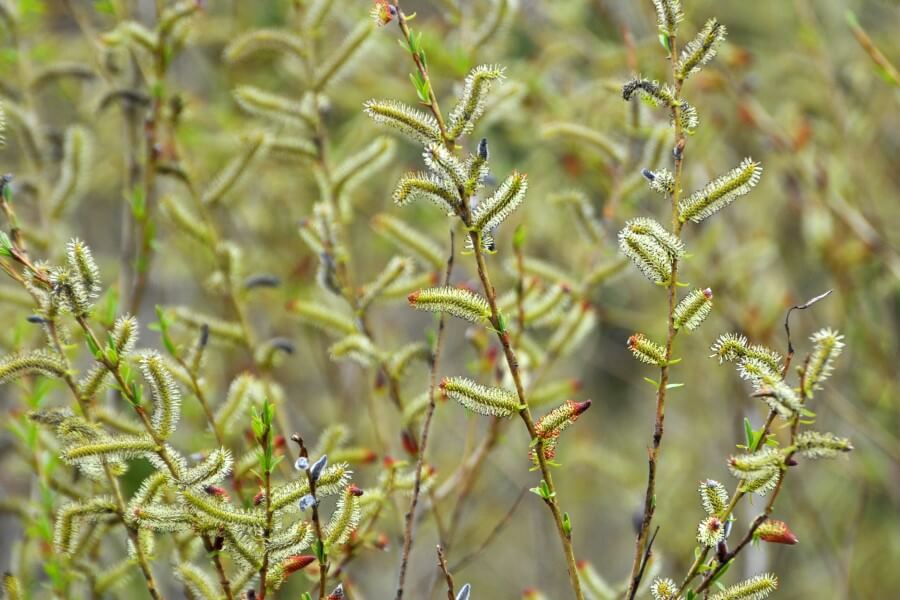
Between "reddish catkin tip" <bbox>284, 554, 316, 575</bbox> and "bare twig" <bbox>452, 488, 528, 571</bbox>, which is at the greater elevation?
"bare twig" <bbox>452, 488, 528, 571</bbox>

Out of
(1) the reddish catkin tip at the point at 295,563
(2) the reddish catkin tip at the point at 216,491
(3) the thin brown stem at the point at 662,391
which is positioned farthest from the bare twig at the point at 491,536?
(2) the reddish catkin tip at the point at 216,491

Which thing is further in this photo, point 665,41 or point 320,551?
point 665,41

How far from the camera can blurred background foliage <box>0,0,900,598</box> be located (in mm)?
3730

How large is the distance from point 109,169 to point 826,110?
402 centimetres

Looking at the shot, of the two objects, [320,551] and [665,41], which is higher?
[665,41]

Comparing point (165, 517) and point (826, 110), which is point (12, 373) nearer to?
point (165, 517)

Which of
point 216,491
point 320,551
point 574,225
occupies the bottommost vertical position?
point 320,551

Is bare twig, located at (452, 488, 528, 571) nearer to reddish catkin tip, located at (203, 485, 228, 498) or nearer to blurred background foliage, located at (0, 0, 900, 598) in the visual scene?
reddish catkin tip, located at (203, 485, 228, 498)

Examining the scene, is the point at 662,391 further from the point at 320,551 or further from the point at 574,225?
the point at 574,225

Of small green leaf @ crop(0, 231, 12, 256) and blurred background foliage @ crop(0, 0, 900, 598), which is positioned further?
blurred background foliage @ crop(0, 0, 900, 598)

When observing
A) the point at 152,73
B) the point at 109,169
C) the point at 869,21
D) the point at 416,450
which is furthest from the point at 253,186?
the point at 869,21

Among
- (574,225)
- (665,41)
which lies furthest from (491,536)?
(574,225)

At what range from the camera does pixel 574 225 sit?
3484 mm

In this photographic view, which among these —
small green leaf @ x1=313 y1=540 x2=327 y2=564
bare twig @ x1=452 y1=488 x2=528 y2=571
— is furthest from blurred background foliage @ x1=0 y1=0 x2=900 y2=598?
small green leaf @ x1=313 y1=540 x2=327 y2=564
